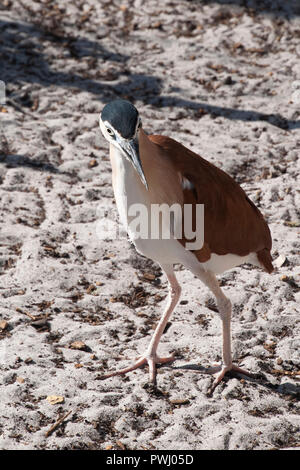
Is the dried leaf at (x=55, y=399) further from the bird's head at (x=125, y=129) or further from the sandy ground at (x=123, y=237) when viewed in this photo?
the bird's head at (x=125, y=129)

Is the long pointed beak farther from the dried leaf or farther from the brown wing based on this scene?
the dried leaf

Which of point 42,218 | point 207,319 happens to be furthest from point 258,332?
point 42,218

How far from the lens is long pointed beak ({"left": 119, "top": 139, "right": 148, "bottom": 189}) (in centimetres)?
347

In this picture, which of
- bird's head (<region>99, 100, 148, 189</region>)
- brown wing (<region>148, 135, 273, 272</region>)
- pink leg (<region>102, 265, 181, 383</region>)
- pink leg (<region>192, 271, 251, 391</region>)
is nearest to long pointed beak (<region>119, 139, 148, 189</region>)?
bird's head (<region>99, 100, 148, 189</region>)

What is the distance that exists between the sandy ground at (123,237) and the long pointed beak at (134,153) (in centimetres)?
147

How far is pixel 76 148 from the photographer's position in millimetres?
6844

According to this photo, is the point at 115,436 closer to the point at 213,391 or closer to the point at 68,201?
the point at 213,391

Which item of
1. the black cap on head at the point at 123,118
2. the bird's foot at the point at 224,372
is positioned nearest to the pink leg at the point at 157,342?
the bird's foot at the point at 224,372

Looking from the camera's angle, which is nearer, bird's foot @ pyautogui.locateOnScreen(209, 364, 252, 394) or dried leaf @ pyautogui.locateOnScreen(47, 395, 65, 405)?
dried leaf @ pyautogui.locateOnScreen(47, 395, 65, 405)

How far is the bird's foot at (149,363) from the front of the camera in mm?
4379

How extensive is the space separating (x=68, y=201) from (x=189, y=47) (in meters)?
3.14

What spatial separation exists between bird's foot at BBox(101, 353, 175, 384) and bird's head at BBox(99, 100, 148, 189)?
1438mm

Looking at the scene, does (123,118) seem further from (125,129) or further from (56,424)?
(56,424)
